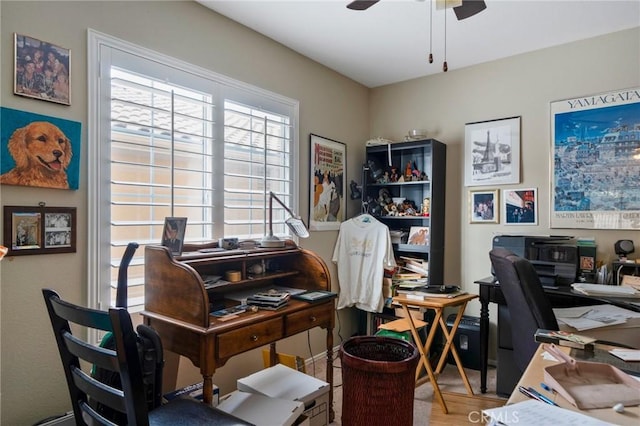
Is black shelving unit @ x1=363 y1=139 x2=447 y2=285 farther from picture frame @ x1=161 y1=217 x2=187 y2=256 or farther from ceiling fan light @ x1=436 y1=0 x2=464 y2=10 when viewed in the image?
A: picture frame @ x1=161 y1=217 x2=187 y2=256

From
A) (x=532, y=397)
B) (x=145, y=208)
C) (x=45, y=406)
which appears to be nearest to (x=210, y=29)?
(x=145, y=208)

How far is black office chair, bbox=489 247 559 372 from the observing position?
5.63 feet

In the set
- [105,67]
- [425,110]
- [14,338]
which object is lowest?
[14,338]

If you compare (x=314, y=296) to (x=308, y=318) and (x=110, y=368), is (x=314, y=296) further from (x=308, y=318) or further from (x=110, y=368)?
(x=110, y=368)

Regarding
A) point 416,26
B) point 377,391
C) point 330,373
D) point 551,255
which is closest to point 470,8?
point 416,26

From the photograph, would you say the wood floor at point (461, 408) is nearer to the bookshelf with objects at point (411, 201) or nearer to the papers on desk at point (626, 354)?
the bookshelf with objects at point (411, 201)

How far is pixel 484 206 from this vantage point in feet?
11.1

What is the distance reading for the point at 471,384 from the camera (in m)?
2.96

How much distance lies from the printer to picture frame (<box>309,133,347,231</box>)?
1.48 meters

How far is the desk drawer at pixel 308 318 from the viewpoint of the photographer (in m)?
2.19

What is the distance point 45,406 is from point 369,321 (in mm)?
2584

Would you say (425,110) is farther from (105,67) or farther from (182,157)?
(105,67)

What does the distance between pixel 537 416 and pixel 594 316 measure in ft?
4.41

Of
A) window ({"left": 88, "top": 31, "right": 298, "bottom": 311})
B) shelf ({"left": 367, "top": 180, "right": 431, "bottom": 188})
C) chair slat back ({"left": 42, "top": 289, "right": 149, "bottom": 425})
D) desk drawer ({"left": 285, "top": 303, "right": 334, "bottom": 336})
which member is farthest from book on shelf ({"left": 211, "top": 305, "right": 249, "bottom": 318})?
shelf ({"left": 367, "top": 180, "right": 431, "bottom": 188})
